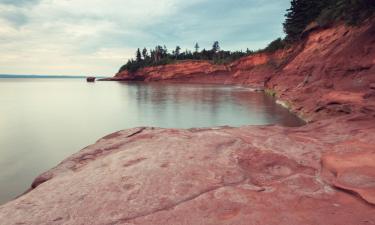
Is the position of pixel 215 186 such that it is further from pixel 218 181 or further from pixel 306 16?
pixel 306 16

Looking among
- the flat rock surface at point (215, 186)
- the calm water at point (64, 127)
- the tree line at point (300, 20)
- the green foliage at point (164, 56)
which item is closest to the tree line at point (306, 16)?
the tree line at point (300, 20)

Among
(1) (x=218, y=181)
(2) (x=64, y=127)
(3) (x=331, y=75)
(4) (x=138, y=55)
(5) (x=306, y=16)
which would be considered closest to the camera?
(1) (x=218, y=181)

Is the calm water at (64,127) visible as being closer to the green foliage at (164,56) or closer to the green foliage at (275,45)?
the green foliage at (275,45)

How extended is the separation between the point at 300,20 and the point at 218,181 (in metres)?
43.0

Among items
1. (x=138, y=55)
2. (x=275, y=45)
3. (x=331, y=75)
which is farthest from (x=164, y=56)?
(x=331, y=75)

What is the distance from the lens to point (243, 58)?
2869 inches

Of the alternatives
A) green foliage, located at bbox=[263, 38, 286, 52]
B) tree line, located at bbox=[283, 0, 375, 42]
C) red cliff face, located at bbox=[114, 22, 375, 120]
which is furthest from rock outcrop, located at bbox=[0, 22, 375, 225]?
green foliage, located at bbox=[263, 38, 286, 52]

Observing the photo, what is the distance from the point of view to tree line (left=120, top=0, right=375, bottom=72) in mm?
15834

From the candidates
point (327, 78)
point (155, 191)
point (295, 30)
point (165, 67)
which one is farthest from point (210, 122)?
point (165, 67)

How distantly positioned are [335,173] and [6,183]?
8.42 m

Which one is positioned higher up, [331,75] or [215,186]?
[331,75]

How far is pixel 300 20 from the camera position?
42.2 meters

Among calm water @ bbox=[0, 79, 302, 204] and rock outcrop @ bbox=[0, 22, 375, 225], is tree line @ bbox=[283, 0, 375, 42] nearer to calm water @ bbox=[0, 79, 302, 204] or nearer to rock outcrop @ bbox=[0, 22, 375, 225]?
calm water @ bbox=[0, 79, 302, 204]

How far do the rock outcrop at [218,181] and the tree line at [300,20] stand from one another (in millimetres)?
8420
